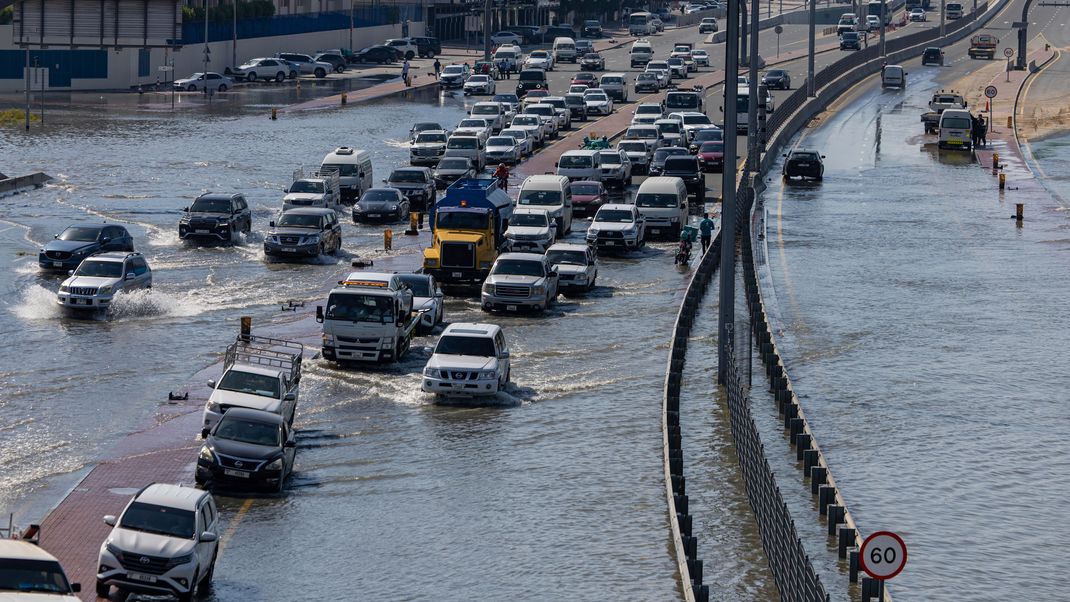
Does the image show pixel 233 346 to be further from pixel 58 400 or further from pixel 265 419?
pixel 265 419

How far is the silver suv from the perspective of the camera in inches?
1796

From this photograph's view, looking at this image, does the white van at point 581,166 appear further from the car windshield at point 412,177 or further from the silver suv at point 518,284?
the silver suv at point 518,284

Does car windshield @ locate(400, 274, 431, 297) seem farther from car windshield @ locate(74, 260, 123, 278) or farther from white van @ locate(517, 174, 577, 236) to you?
white van @ locate(517, 174, 577, 236)

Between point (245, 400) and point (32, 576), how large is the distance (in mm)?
11631

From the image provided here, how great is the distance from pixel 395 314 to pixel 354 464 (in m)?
7.84

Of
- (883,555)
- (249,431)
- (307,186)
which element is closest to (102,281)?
(249,431)

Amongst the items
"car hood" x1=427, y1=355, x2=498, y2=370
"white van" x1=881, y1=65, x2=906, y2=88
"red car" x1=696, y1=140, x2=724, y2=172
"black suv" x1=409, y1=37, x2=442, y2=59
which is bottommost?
"car hood" x1=427, y1=355, x2=498, y2=370

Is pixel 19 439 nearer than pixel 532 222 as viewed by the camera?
Yes

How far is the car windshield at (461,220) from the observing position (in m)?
49.0

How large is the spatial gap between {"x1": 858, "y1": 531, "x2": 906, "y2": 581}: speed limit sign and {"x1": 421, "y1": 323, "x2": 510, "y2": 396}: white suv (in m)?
17.2

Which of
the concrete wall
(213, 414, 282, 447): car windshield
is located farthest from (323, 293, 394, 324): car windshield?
the concrete wall

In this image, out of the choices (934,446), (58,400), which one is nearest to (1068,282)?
(934,446)

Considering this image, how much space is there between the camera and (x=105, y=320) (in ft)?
144

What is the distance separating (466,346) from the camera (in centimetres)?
3734
